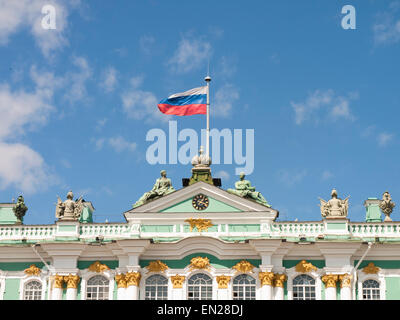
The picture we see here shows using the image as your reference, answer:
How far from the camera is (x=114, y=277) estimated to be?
44.1 meters

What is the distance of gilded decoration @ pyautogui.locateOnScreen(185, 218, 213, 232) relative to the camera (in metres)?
44.7

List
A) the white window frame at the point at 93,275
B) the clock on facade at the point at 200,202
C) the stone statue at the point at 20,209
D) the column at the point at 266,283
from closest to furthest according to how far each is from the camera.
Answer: the column at the point at 266,283
the white window frame at the point at 93,275
the clock on facade at the point at 200,202
the stone statue at the point at 20,209

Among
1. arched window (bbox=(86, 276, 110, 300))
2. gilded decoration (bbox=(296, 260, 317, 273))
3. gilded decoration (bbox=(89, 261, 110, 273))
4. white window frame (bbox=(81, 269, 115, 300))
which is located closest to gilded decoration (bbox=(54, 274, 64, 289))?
white window frame (bbox=(81, 269, 115, 300))

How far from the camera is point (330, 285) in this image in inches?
1690

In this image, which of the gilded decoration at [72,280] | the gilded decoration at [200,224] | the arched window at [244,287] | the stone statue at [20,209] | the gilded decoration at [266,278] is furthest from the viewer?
the stone statue at [20,209]

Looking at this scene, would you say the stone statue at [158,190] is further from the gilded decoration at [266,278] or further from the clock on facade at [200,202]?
the gilded decoration at [266,278]

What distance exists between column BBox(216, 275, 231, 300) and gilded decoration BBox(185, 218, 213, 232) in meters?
2.92

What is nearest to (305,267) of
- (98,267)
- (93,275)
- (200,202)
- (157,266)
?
(200,202)

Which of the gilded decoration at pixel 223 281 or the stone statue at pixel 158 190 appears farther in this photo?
the stone statue at pixel 158 190

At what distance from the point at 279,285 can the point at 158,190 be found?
8.71 m

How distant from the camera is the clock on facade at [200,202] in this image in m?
45.1

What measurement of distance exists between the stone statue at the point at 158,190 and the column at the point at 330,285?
9.76 meters

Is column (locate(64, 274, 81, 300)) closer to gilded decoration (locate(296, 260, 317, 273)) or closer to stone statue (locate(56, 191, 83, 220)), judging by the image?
stone statue (locate(56, 191, 83, 220))

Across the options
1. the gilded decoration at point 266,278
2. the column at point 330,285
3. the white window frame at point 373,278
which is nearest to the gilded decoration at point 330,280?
the column at point 330,285
